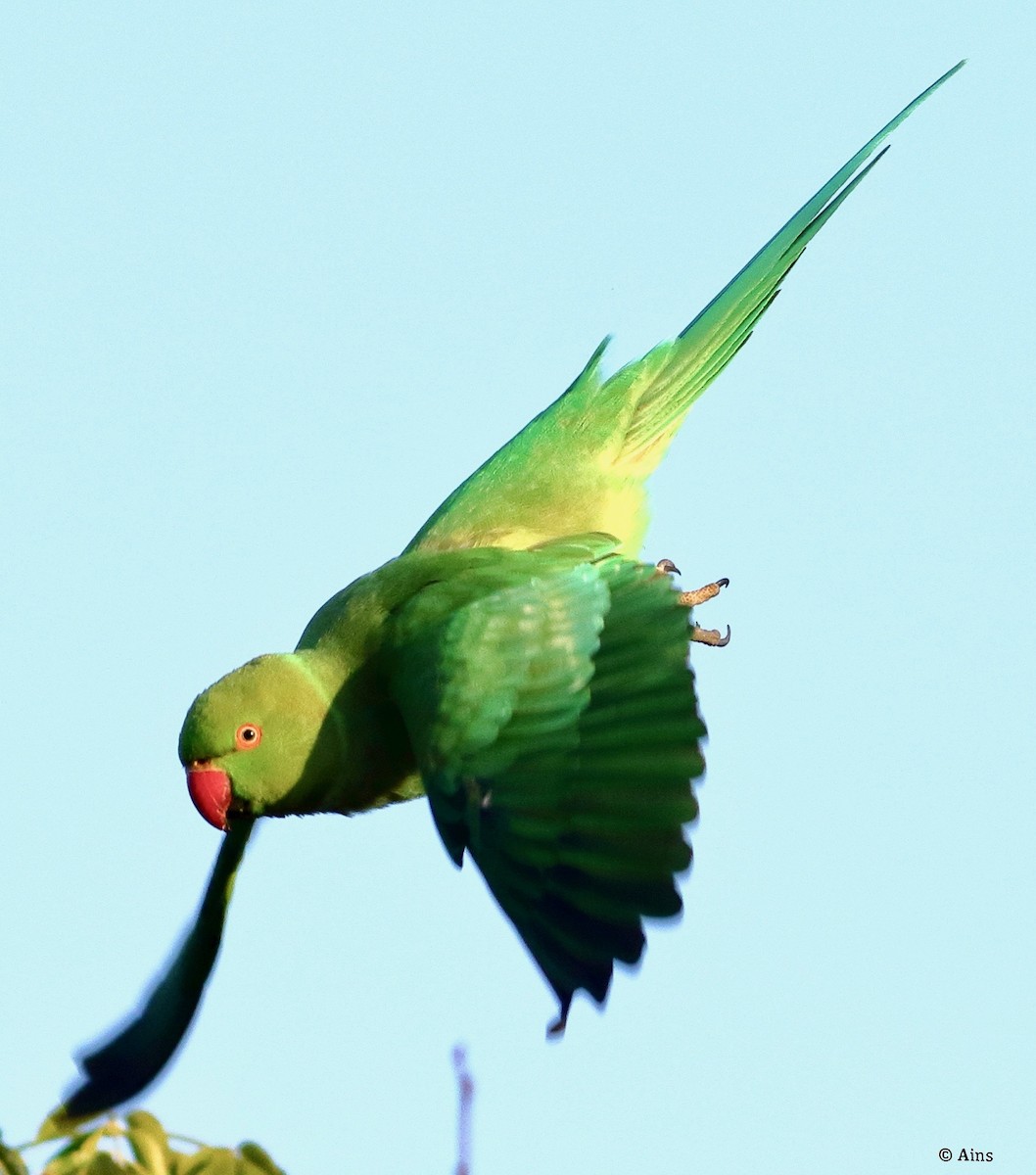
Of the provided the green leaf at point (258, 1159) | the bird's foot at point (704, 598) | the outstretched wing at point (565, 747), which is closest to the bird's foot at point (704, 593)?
the bird's foot at point (704, 598)

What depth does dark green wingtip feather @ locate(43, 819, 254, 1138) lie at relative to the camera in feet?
17.6

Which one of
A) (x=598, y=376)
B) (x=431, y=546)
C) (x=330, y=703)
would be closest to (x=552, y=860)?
(x=330, y=703)

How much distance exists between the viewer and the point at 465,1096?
2.33m

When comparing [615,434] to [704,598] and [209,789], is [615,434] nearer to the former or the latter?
[704,598]

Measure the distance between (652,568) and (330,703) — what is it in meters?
0.95

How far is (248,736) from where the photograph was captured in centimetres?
477

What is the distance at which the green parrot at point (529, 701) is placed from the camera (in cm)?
411

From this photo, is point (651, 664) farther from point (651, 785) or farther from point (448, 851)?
point (448, 851)

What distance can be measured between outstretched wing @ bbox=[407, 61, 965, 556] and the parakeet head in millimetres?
966

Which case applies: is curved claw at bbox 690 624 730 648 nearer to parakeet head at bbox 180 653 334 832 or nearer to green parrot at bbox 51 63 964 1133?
green parrot at bbox 51 63 964 1133

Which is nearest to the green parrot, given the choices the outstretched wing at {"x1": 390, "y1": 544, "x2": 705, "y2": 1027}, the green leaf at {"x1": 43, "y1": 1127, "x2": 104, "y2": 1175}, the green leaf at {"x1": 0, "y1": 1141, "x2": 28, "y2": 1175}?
the outstretched wing at {"x1": 390, "y1": 544, "x2": 705, "y2": 1027}

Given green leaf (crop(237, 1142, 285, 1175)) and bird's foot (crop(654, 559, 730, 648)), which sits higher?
bird's foot (crop(654, 559, 730, 648))

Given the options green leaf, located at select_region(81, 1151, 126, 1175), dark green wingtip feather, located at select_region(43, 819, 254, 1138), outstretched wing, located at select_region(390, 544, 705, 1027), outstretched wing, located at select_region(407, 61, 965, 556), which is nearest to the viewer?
green leaf, located at select_region(81, 1151, 126, 1175)

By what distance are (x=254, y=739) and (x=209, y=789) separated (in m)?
0.19
